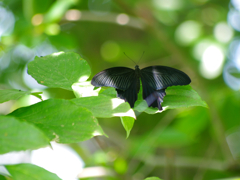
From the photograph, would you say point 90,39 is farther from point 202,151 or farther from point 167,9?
point 202,151

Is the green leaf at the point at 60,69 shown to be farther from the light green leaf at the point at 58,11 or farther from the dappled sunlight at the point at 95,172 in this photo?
the dappled sunlight at the point at 95,172

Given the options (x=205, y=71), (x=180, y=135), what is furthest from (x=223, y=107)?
(x=180, y=135)

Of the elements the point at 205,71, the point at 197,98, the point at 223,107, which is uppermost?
the point at 197,98

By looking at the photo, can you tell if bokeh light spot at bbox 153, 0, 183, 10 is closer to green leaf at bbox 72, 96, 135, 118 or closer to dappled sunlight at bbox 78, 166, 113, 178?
dappled sunlight at bbox 78, 166, 113, 178

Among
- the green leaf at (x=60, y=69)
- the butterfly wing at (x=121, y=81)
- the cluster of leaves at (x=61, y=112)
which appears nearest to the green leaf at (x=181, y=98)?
the cluster of leaves at (x=61, y=112)

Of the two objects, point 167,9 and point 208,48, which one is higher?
point 167,9

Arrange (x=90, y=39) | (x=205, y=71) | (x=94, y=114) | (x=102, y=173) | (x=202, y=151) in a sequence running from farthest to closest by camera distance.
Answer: (x=90, y=39)
(x=202, y=151)
(x=205, y=71)
(x=102, y=173)
(x=94, y=114)

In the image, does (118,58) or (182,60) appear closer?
(182,60)

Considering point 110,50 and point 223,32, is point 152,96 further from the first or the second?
point 110,50
